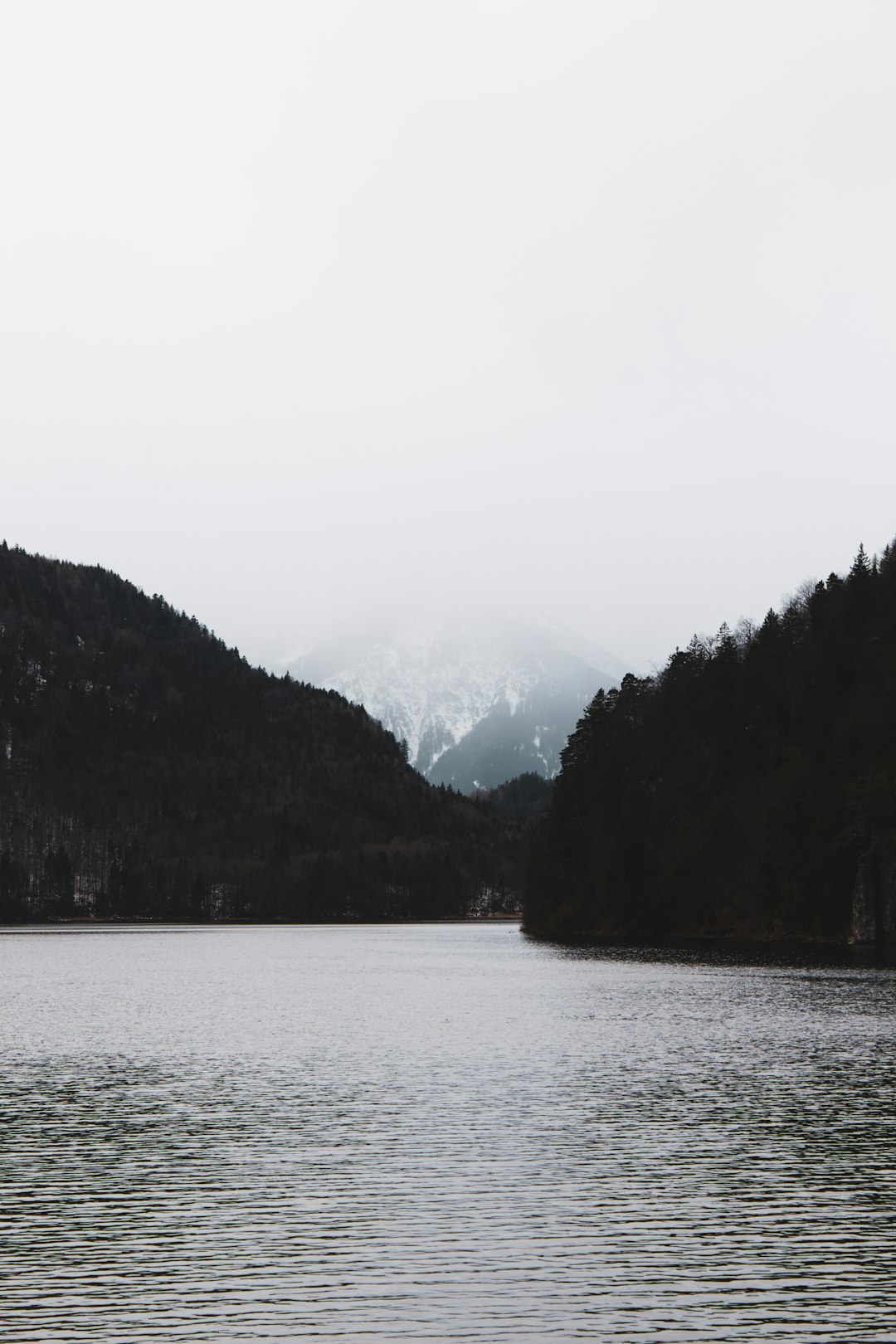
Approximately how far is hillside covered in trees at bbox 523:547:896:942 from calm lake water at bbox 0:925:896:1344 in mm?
65245

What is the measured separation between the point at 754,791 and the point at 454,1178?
447ft

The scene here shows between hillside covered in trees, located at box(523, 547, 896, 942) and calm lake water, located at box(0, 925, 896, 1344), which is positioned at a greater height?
hillside covered in trees, located at box(523, 547, 896, 942)

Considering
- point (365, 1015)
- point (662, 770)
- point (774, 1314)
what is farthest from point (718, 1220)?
point (662, 770)

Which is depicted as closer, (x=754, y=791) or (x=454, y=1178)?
(x=454, y=1178)

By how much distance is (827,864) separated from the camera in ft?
443

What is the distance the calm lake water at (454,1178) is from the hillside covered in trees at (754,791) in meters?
65.2

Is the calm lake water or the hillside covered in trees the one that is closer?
the calm lake water

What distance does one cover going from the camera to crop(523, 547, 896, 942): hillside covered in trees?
132875 mm

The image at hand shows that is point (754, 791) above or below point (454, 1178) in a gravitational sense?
above

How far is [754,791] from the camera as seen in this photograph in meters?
162

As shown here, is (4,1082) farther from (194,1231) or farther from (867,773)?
(867,773)

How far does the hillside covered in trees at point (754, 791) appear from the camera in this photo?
133 meters

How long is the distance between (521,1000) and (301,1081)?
1426 inches

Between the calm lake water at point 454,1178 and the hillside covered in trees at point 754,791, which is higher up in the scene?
the hillside covered in trees at point 754,791
